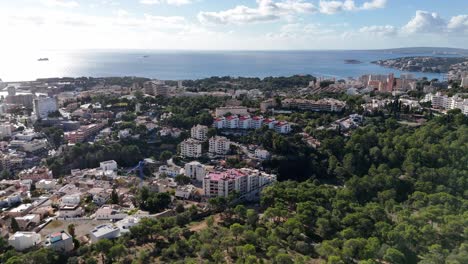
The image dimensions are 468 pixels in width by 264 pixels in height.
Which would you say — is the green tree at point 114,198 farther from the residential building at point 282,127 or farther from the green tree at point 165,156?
the residential building at point 282,127

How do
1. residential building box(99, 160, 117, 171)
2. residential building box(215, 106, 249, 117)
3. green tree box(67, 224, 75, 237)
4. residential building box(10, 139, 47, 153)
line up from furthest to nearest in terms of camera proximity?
residential building box(215, 106, 249, 117) → residential building box(10, 139, 47, 153) → residential building box(99, 160, 117, 171) → green tree box(67, 224, 75, 237)

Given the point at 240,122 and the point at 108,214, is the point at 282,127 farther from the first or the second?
the point at 108,214

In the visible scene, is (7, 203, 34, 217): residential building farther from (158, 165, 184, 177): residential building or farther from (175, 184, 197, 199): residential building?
(158, 165, 184, 177): residential building

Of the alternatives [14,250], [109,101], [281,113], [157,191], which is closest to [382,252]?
[157,191]

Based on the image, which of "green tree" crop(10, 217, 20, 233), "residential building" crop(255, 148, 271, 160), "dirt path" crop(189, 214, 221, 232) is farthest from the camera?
"residential building" crop(255, 148, 271, 160)

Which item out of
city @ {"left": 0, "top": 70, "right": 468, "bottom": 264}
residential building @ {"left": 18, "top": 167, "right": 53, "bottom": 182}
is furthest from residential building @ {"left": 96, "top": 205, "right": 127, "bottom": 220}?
residential building @ {"left": 18, "top": 167, "right": 53, "bottom": 182}

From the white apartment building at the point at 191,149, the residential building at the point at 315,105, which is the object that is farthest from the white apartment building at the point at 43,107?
the residential building at the point at 315,105
